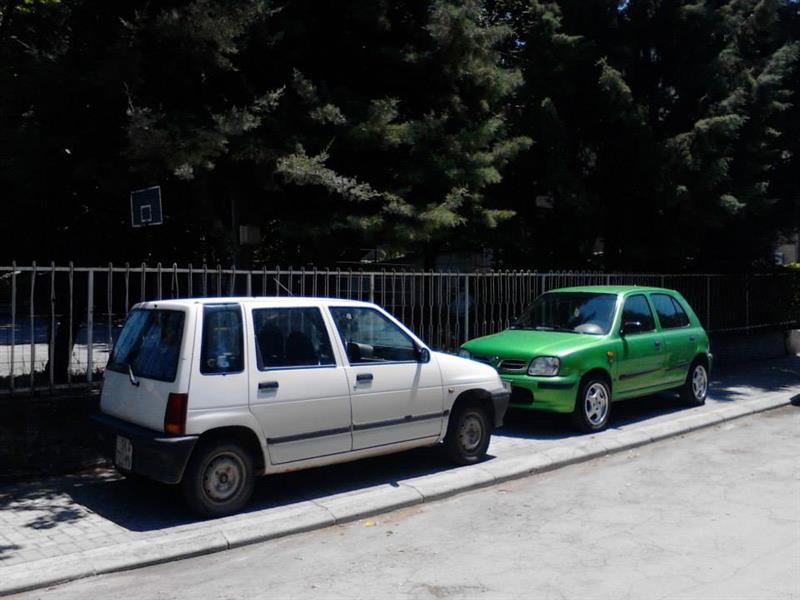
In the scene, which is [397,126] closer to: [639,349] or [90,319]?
[639,349]

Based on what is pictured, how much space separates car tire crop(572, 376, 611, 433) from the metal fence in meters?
2.46

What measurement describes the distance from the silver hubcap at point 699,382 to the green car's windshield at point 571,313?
2.14 meters

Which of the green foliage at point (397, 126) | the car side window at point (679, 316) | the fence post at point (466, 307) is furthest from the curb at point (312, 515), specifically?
the green foliage at point (397, 126)

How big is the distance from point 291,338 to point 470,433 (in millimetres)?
2331

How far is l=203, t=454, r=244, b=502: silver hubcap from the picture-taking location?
6121 mm

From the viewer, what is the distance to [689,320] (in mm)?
11398

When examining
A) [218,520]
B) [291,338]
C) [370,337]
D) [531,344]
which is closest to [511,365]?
[531,344]

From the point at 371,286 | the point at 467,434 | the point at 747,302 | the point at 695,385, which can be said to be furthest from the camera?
the point at 747,302

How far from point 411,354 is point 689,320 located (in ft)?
18.7

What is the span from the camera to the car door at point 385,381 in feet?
22.9

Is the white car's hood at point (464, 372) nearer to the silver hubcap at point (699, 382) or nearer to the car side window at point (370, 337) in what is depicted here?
the car side window at point (370, 337)

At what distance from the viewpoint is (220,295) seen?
8703mm

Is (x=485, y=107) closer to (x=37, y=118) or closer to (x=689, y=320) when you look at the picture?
(x=689, y=320)

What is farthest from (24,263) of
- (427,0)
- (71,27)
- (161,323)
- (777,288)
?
(777,288)
